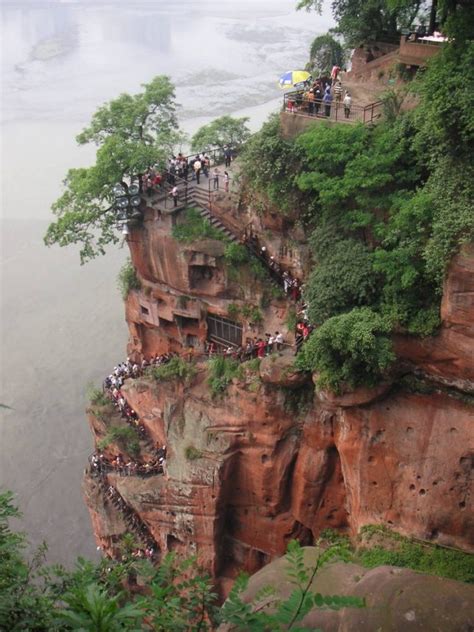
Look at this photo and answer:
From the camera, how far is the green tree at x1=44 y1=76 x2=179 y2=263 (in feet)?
81.6

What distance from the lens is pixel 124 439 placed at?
91.7ft

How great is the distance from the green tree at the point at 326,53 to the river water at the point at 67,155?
38.5 ft

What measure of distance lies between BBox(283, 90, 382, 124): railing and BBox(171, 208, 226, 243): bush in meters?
4.63

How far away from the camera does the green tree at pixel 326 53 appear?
29.2 metres

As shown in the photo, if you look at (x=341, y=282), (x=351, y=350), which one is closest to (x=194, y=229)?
(x=341, y=282)

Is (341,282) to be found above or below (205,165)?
below

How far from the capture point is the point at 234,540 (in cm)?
2509

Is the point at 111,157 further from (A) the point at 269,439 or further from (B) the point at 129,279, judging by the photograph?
(A) the point at 269,439

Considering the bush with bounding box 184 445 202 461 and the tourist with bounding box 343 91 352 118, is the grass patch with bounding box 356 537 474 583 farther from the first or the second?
the tourist with bounding box 343 91 352 118

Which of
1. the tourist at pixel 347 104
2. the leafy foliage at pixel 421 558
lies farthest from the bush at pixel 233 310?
the leafy foliage at pixel 421 558

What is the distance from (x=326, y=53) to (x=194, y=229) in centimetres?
1105

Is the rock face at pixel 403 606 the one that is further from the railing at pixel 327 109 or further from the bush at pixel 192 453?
the railing at pixel 327 109

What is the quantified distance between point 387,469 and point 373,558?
96.5 inches

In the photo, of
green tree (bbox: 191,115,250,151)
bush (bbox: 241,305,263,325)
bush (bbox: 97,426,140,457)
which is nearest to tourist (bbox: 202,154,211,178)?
green tree (bbox: 191,115,250,151)
